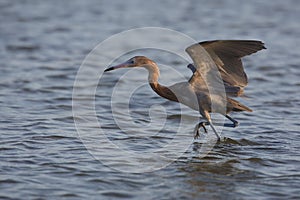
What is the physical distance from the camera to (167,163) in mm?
6832

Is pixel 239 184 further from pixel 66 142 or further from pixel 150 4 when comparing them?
pixel 150 4

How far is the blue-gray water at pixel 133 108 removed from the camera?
20.0 feet

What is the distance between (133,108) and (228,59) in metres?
2.12

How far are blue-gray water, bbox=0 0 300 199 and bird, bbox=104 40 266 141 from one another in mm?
507

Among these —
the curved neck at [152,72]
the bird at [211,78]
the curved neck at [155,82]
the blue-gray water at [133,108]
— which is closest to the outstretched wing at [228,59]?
the bird at [211,78]

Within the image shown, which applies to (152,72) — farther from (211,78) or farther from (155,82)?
(211,78)

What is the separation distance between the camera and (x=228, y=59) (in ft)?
24.1

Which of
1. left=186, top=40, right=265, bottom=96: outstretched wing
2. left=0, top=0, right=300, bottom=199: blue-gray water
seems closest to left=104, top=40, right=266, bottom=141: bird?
left=186, top=40, right=265, bottom=96: outstretched wing

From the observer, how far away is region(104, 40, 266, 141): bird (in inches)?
283

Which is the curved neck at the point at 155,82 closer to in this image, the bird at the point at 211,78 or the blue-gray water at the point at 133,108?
the bird at the point at 211,78

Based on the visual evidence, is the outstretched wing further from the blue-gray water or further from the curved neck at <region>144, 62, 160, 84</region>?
the blue-gray water

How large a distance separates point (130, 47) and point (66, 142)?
5.70 m

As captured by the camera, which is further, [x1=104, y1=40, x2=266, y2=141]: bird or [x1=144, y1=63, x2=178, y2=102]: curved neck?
[x1=144, y1=63, x2=178, y2=102]: curved neck

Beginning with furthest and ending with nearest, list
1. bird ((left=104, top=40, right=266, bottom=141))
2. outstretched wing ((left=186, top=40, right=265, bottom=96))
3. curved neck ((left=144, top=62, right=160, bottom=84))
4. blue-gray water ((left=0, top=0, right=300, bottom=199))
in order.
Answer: curved neck ((left=144, top=62, right=160, bottom=84)) < bird ((left=104, top=40, right=266, bottom=141)) < outstretched wing ((left=186, top=40, right=265, bottom=96)) < blue-gray water ((left=0, top=0, right=300, bottom=199))
